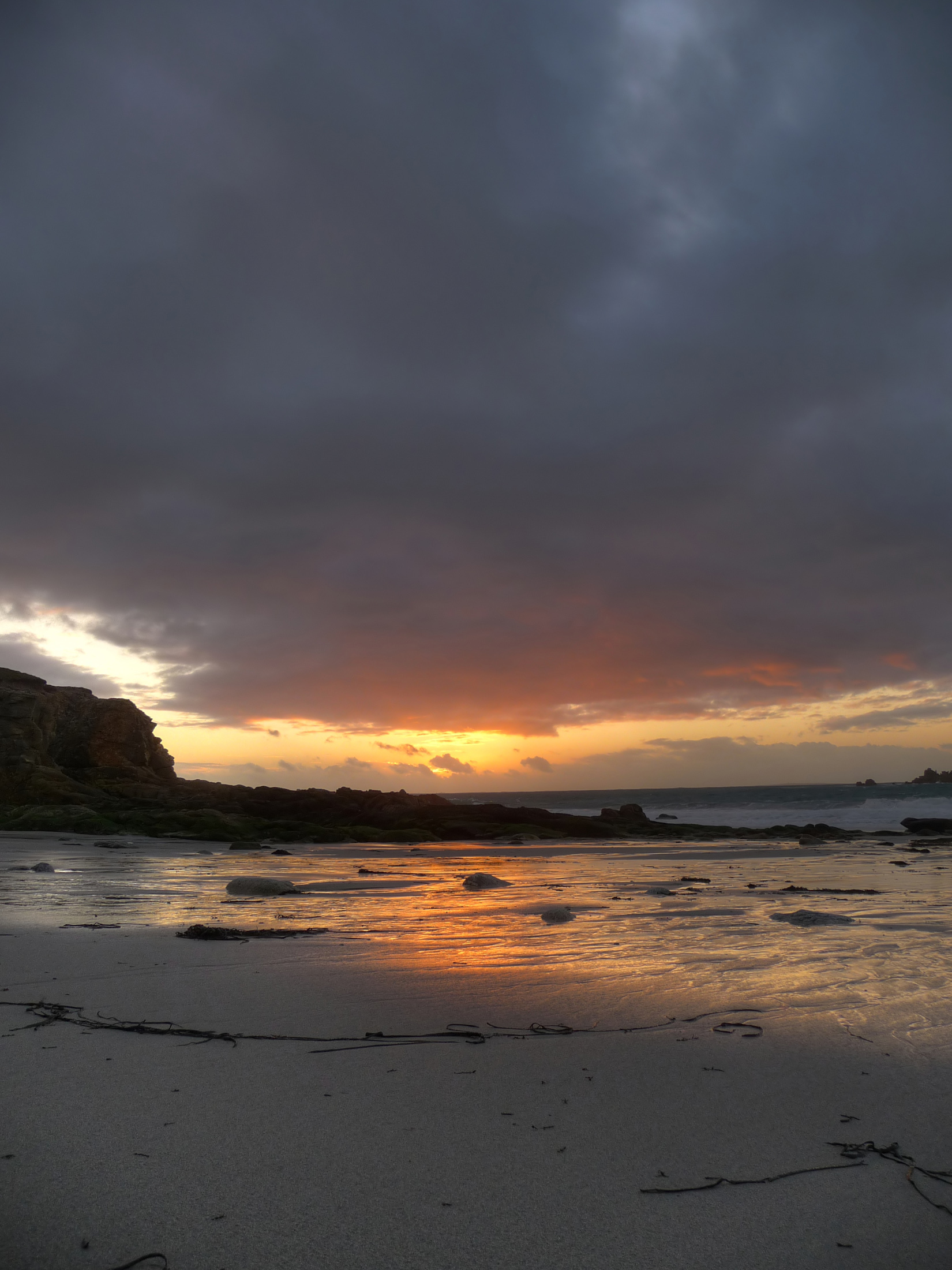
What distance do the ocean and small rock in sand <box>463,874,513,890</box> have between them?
1180 inches

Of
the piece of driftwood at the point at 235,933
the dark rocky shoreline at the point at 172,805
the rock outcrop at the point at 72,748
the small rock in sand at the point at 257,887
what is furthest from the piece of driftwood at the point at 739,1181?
the rock outcrop at the point at 72,748

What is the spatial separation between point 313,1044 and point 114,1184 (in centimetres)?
157

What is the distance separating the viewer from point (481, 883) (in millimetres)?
13039

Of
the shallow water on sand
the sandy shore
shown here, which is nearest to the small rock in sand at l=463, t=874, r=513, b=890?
the shallow water on sand

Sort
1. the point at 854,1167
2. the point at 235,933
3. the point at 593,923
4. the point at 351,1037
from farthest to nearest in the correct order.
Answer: the point at 593,923, the point at 235,933, the point at 351,1037, the point at 854,1167

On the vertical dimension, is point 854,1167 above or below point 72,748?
below

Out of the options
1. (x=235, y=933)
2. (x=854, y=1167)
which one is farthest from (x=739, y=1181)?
(x=235, y=933)

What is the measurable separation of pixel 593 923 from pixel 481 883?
4.89 meters

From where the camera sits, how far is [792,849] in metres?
24.5

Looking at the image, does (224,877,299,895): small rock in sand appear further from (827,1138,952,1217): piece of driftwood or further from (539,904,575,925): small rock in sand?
(827,1138,952,1217): piece of driftwood

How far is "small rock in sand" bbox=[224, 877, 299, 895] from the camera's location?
11117 mm

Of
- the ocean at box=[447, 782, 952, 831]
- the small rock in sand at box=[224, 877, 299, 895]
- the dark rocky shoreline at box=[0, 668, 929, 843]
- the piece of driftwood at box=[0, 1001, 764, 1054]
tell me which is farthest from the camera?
the ocean at box=[447, 782, 952, 831]

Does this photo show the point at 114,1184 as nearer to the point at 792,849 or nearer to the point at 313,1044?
the point at 313,1044

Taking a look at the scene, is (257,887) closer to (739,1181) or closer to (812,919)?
(812,919)
